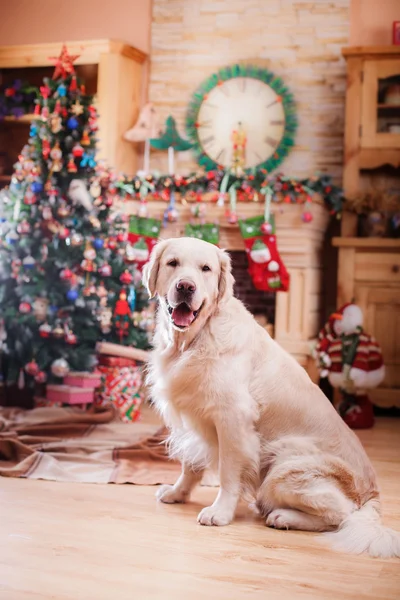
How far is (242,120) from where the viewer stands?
18.0ft

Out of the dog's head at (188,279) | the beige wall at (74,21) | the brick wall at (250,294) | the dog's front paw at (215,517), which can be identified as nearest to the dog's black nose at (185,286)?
the dog's head at (188,279)

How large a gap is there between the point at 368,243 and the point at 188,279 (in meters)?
2.64

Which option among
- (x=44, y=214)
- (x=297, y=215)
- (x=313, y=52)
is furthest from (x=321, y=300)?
(x=44, y=214)

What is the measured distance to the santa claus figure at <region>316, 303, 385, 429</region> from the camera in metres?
4.38

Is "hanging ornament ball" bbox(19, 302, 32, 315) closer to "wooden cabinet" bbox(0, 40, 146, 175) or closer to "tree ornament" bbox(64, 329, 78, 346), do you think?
"tree ornament" bbox(64, 329, 78, 346)

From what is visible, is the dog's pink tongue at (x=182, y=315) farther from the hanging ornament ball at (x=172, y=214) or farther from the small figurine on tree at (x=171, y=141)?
the small figurine on tree at (x=171, y=141)

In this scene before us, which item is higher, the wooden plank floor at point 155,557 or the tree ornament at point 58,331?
the tree ornament at point 58,331

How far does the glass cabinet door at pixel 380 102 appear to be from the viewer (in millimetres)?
4953

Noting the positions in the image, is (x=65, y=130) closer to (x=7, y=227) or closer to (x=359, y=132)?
(x=7, y=227)

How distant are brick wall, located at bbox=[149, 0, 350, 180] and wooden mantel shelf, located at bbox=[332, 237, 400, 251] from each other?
2.40ft

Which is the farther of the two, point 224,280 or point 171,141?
point 171,141

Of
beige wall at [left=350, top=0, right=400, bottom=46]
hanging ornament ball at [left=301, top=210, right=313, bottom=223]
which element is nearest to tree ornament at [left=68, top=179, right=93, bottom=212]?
hanging ornament ball at [left=301, top=210, right=313, bottom=223]

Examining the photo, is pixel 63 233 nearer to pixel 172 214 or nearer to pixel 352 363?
pixel 172 214

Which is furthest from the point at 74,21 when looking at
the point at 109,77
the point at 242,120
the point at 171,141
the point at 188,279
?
the point at 188,279
